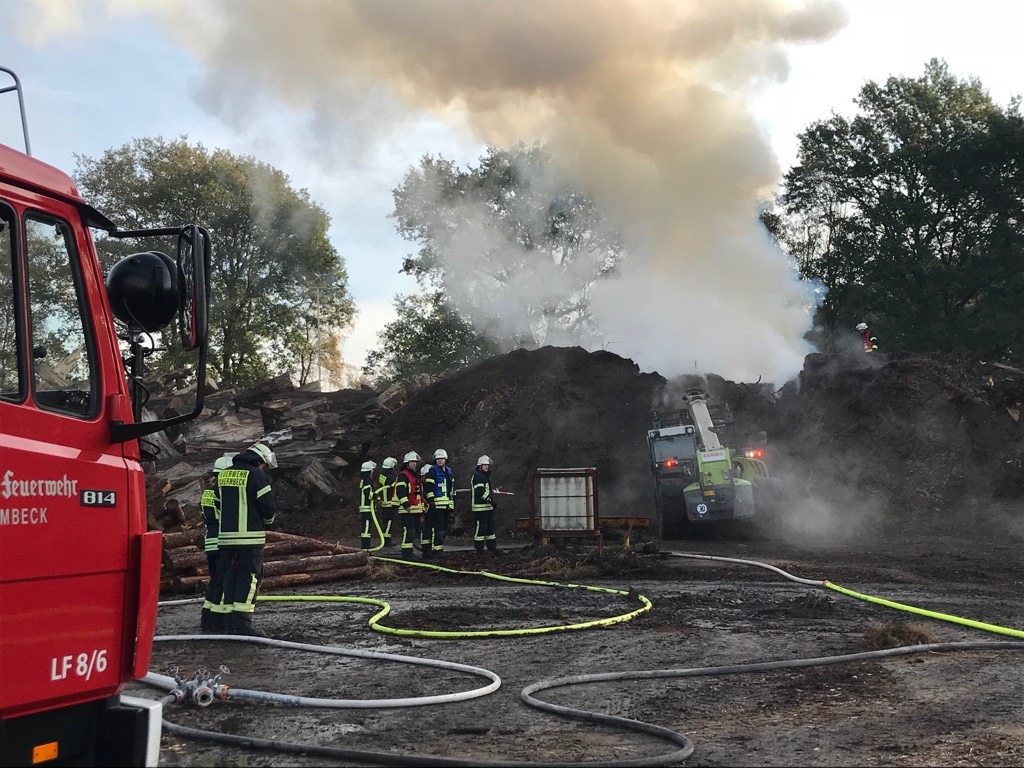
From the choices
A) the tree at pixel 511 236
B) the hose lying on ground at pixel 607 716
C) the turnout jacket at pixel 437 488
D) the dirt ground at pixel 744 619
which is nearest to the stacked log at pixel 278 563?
the dirt ground at pixel 744 619

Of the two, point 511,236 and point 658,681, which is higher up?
point 511,236

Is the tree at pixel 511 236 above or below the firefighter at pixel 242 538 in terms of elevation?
above

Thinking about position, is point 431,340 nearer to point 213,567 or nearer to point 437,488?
point 437,488

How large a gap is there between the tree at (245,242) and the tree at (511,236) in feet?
15.4

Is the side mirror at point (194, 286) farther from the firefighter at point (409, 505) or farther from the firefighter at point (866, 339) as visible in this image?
the firefighter at point (866, 339)

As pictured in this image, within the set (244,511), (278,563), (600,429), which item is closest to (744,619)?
(244,511)

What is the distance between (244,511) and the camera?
31.6ft

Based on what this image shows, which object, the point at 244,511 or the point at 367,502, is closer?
the point at 244,511

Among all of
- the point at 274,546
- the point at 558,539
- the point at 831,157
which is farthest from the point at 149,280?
the point at 831,157

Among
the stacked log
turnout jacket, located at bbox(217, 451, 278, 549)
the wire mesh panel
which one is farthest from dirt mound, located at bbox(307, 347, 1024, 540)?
turnout jacket, located at bbox(217, 451, 278, 549)

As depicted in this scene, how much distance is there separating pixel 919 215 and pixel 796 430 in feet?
38.0

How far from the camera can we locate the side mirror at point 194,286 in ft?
13.4

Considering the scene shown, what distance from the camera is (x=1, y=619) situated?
3.47 m

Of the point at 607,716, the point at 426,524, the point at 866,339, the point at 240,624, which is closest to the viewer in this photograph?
the point at 607,716
